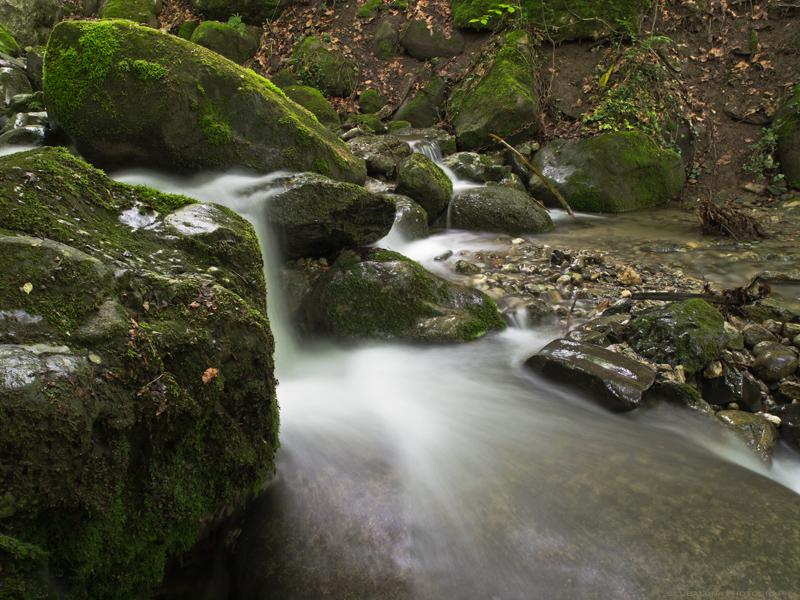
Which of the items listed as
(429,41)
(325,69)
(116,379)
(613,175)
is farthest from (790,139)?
(116,379)

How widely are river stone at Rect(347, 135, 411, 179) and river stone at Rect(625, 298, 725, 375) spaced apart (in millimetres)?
4705

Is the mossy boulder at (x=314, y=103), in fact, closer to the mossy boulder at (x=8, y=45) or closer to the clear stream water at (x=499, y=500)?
the mossy boulder at (x=8, y=45)

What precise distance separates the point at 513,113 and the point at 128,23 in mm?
7479

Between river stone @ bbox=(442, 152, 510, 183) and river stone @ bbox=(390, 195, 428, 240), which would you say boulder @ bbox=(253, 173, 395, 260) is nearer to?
river stone @ bbox=(390, 195, 428, 240)

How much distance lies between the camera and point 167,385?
72.4 inches

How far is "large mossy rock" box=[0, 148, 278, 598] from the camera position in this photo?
1.47m

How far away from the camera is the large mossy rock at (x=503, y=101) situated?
994 cm

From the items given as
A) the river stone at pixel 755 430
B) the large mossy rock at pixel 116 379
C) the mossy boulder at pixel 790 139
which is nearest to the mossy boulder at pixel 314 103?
the large mossy rock at pixel 116 379

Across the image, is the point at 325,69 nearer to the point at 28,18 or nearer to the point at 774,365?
the point at 28,18

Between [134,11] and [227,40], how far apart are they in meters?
4.34

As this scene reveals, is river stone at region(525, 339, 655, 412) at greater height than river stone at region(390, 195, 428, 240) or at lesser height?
lesser

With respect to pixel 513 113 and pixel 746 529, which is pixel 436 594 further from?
pixel 513 113

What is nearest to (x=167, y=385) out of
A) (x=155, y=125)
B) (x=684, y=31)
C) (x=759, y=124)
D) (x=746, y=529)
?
(x=746, y=529)

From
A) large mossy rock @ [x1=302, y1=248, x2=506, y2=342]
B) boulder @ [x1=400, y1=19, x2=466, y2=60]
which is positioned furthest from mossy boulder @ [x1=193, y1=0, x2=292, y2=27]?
large mossy rock @ [x1=302, y1=248, x2=506, y2=342]
